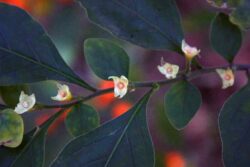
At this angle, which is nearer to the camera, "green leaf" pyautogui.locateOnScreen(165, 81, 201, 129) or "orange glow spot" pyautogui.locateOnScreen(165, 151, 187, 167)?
"green leaf" pyautogui.locateOnScreen(165, 81, 201, 129)

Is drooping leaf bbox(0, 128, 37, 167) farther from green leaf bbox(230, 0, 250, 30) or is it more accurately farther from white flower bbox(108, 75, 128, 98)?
green leaf bbox(230, 0, 250, 30)

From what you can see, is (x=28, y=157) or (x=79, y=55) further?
(x=79, y=55)

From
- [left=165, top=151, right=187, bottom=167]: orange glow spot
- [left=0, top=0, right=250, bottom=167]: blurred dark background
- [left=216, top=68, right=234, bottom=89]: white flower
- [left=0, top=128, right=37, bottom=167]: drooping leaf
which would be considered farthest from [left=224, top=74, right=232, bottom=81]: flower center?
[left=165, top=151, right=187, bottom=167]: orange glow spot

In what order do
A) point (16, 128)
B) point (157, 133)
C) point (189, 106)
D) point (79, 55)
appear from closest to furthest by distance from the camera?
1. point (16, 128)
2. point (189, 106)
3. point (157, 133)
4. point (79, 55)

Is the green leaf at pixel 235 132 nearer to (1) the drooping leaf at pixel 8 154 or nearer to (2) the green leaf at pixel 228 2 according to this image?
(2) the green leaf at pixel 228 2

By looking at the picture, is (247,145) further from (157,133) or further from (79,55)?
(79,55)

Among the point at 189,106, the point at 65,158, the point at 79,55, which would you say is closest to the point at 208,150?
the point at 79,55

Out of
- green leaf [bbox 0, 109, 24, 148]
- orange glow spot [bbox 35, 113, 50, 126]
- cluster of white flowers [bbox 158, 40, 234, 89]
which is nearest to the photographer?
green leaf [bbox 0, 109, 24, 148]

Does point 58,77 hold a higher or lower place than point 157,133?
higher
